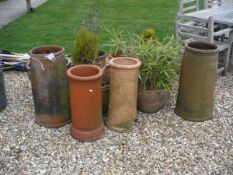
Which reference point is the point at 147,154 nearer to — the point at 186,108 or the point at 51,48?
the point at 186,108

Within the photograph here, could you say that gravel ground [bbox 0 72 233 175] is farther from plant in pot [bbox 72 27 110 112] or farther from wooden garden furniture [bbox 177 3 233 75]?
wooden garden furniture [bbox 177 3 233 75]

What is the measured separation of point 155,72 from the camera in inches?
135

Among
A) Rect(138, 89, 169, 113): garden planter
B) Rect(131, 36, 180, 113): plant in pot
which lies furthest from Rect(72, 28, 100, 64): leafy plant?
Rect(138, 89, 169, 113): garden planter

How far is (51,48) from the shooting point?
3.36m

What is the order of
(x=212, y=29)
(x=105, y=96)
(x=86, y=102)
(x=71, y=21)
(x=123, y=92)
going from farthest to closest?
(x=71, y=21)
(x=212, y=29)
(x=105, y=96)
(x=123, y=92)
(x=86, y=102)

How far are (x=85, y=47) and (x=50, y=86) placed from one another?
1.73 ft

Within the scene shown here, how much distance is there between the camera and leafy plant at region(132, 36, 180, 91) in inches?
135

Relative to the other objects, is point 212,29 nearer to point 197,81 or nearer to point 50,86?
point 197,81

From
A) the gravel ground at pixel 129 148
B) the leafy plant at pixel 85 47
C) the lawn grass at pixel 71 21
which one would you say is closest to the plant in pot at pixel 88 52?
the leafy plant at pixel 85 47

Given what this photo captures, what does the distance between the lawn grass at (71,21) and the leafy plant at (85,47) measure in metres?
2.10

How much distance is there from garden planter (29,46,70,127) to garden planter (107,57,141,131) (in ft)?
1.52

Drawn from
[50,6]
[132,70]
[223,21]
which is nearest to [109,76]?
[132,70]

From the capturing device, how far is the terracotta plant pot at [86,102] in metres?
2.91

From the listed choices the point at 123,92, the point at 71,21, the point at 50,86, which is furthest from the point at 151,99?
the point at 71,21
